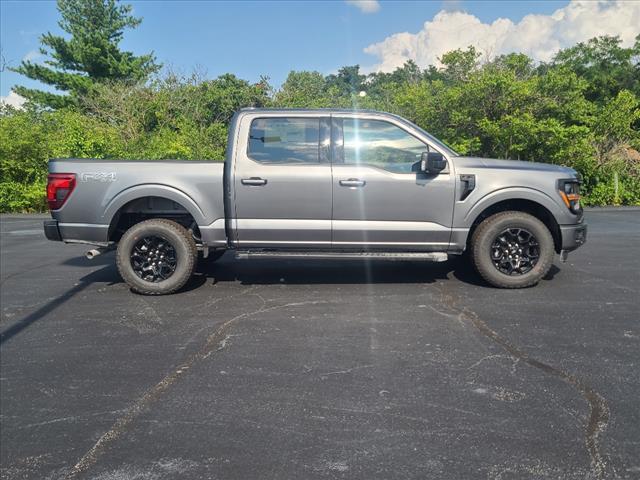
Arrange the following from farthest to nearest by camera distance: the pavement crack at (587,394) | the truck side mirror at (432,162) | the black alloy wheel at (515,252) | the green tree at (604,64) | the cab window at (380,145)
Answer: the green tree at (604,64) → the black alloy wheel at (515,252) → the cab window at (380,145) → the truck side mirror at (432,162) → the pavement crack at (587,394)

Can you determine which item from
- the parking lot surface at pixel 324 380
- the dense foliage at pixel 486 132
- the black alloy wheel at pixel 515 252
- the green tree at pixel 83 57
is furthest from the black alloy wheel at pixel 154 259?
the green tree at pixel 83 57

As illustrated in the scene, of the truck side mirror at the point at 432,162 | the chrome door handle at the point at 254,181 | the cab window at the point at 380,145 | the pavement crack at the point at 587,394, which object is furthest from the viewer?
the cab window at the point at 380,145

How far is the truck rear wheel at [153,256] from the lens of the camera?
5883 millimetres

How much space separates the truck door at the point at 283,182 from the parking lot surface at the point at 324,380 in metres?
0.70

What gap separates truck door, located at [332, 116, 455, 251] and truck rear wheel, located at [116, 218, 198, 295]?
1698 millimetres

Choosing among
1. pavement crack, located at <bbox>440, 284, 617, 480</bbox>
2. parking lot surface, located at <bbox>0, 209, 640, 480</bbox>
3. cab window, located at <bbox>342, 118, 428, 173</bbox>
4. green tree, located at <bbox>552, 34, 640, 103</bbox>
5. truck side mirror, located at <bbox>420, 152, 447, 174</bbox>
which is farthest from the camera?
green tree, located at <bbox>552, 34, 640, 103</bbox>

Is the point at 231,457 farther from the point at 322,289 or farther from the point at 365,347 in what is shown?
the point at 322,289

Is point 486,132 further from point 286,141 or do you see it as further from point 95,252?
point 95,252

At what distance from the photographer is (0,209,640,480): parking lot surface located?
269 centimetres

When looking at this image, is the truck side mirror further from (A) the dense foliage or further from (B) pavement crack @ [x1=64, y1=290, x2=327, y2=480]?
(A) the dense foliage

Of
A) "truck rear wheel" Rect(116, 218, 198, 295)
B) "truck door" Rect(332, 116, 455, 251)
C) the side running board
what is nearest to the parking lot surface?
"truck rear wheel" Rect(116, 218, 198, 295)

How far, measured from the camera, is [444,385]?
3488 mm

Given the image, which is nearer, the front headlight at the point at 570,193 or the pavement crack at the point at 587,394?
the pavement crack at the point at 587,394

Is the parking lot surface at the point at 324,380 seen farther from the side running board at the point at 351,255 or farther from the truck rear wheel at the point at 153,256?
the side running board at the point at 351,255
